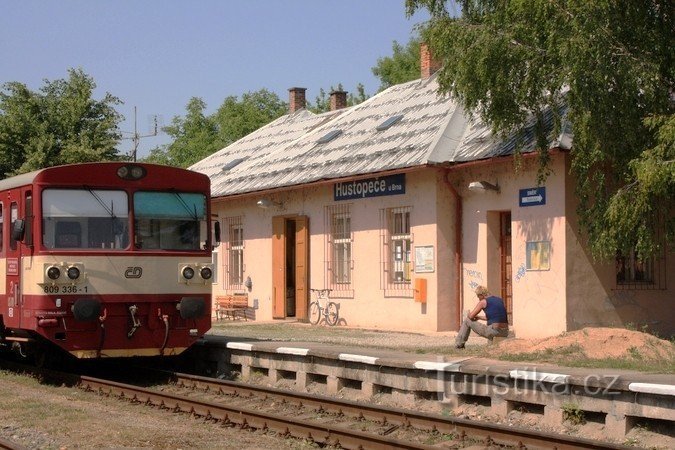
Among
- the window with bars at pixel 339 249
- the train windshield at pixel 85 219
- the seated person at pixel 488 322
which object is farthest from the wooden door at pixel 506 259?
the train windshield at pixel 85 219

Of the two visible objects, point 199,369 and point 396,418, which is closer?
point 396,418

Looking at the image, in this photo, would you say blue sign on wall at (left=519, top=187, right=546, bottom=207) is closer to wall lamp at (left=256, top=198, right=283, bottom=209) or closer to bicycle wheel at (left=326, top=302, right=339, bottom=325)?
bicycle wheel at (left=326, top=302, right=339, bottom=325)

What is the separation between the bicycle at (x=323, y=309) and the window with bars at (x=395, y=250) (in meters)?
1.99

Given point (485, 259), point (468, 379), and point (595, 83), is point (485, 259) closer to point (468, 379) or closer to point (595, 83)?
point (595, 83)

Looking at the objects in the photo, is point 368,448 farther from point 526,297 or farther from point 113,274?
point 526,297

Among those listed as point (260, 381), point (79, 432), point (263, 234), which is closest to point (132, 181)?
point (260, 381)

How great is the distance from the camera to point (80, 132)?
3544 centimetres

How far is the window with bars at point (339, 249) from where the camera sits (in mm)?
23625

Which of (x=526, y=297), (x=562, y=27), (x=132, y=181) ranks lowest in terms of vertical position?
(x=526, y=297)

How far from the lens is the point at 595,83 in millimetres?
15172

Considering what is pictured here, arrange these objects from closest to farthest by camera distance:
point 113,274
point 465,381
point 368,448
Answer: point 368,448, point 465,381, point 113,274

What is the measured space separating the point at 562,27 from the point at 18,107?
23781 millimetres

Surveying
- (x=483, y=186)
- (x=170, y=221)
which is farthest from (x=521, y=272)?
(x=170, y=221)

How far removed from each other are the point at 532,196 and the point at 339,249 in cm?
628
